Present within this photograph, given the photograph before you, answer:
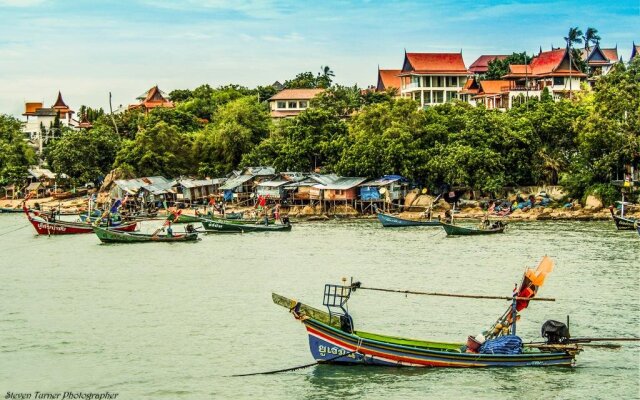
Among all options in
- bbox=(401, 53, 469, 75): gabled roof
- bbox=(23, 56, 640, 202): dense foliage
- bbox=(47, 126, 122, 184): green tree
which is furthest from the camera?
bbox=(401, 53, 469, 75): gabled roof

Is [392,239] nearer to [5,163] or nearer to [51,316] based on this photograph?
[51,316]

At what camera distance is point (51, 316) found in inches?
920

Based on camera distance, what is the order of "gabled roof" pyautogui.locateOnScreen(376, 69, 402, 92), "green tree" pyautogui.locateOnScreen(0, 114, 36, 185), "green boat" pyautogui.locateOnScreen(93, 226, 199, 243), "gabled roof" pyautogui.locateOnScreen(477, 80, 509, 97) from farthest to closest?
"gabled roof" pyautogui.locateOnScreen(376, 69, 402, 92)
"green tree" pyautogui.locateOnScreen(0, 114, 36, 185)
"gabled roof" pyautogui.locateOnScreen(477, 80, 509, 97)
"green boat" pyautogui.locateOnScreen(93, 226, 199, 243)

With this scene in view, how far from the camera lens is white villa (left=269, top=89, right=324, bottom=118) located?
2702 inches

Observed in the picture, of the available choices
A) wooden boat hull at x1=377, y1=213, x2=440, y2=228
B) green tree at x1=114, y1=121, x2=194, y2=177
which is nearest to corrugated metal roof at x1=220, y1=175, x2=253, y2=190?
green tree at x1=114, y1=121, x2=194, y2=177

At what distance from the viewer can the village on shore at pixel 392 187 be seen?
153ft

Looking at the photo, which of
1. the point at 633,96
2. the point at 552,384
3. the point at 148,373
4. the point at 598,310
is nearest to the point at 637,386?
the point at 552,384

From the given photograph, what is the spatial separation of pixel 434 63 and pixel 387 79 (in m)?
11.4

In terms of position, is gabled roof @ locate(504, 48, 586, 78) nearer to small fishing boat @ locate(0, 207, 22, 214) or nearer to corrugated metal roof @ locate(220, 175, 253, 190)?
corrugated metal roof @ locate(220, 175, 253, 190)

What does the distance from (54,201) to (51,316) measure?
37.7 meters

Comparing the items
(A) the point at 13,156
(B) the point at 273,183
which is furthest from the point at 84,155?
(B) the point at 273,183

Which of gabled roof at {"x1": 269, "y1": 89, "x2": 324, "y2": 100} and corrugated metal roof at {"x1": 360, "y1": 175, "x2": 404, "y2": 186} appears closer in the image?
corrugated metal roof at {"x1": 360, "y1": 175, "x2": 404, "y2": 186}

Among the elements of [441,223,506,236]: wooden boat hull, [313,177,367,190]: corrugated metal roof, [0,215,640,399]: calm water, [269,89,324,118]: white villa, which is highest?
[269,89,324,118]: white villa

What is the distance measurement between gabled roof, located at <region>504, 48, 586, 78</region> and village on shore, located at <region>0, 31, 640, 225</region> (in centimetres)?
6
